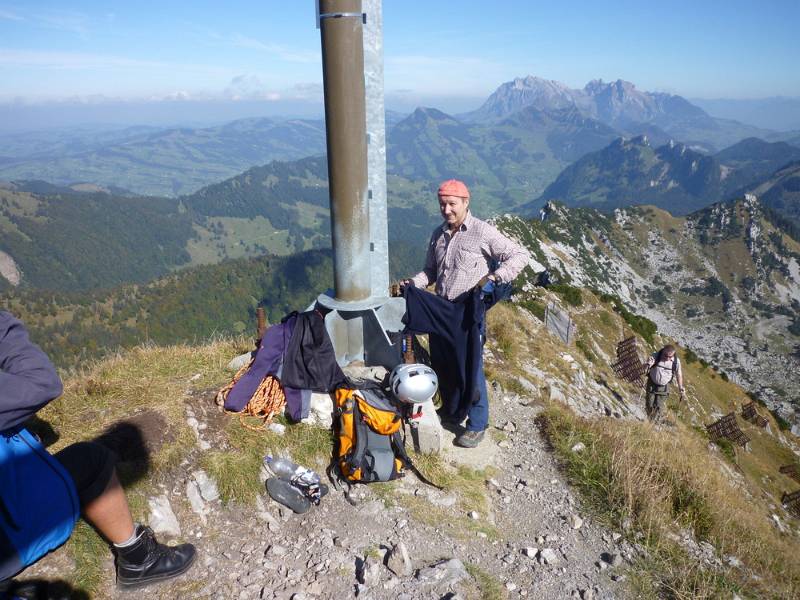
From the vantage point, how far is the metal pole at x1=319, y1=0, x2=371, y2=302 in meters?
5.47

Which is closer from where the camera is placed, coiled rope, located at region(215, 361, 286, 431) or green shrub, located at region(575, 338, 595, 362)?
coiled rope, located at region(215, 361, 286, 431)

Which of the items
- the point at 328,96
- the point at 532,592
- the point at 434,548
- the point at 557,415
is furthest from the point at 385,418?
the point at 328,96

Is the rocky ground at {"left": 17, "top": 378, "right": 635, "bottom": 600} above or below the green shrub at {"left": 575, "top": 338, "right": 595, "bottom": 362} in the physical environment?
above

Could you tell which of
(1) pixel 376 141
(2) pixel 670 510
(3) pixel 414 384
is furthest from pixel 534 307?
(3) pixel 414 384

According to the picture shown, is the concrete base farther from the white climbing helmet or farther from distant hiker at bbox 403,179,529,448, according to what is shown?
distant hiker at bbox 403,179,529,448

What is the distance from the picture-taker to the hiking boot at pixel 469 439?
639 centimetres

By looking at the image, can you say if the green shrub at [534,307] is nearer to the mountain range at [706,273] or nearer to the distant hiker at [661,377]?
the distant hiker at [661,377]

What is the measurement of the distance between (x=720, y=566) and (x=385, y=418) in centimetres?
359

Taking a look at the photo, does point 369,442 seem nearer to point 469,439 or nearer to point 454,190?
point 469,439

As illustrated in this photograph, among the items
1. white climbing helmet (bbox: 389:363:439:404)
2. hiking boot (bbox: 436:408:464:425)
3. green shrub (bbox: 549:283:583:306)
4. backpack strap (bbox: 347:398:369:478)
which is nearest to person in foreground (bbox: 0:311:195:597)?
backpack strap (bbox: 347:398:369:478)

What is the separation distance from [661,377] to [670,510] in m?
9.24

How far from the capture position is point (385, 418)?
5.42 metres

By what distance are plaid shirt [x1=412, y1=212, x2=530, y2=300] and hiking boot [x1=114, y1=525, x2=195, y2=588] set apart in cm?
396

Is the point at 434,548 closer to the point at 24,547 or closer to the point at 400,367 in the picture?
the point at 400,367
